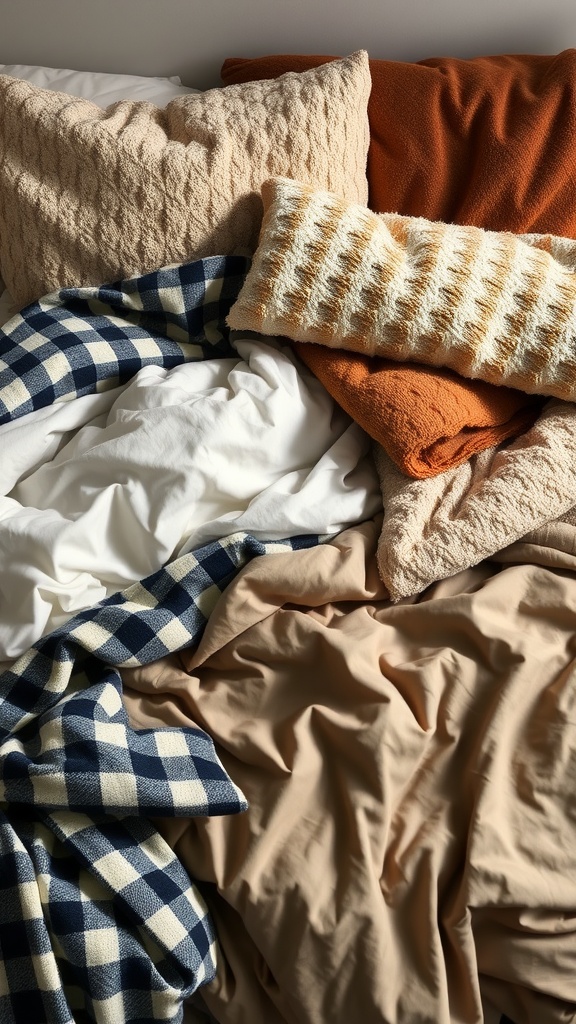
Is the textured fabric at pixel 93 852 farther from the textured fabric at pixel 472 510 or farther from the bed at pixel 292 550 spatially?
the textured fabric at pixel 472 510

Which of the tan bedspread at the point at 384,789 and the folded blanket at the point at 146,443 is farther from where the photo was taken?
the folded blanket at the point at 146,443

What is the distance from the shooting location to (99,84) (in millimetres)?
1155

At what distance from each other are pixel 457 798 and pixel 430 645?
0.14m

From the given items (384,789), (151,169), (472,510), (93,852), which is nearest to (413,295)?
(472,510)

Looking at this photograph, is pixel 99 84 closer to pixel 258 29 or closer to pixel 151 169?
pixel 258 29

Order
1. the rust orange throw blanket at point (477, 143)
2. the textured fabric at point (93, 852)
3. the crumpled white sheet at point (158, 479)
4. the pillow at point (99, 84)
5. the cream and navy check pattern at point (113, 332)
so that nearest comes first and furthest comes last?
1. the textured fabric at point (93, 852)
2. the crumpled white sheet at point (158, 479)
3. the cream and navy check pattern at point (113, 332)
4. the rust orange throw blanket at point (477, 143)
5. the pillow at point (99, 84)

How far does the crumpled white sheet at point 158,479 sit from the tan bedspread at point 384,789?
0.07 m

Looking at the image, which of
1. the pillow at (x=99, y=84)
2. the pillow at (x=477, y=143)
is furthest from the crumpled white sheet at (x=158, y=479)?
the pillow at (x=99, y=84)

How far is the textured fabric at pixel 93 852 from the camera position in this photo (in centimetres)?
60

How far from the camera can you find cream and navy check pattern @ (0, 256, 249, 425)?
867 millimetres

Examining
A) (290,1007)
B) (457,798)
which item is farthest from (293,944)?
(457,798)

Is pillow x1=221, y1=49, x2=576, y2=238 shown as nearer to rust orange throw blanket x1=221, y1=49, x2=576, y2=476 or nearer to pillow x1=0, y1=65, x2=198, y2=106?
rust orange throw blanket x1=221, y1=49, x2=576, y2=476

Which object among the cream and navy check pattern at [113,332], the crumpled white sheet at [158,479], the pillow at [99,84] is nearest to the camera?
the crumpled white sheet at [158,479]

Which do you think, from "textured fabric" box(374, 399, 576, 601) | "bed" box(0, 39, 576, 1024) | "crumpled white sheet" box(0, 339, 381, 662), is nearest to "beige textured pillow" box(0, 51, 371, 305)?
"bed" box(0, 39, 576, 1024)
